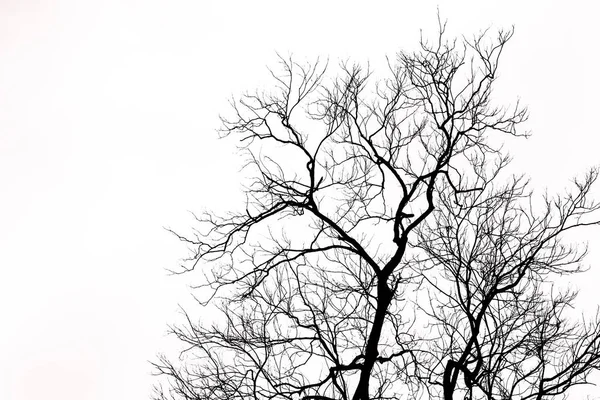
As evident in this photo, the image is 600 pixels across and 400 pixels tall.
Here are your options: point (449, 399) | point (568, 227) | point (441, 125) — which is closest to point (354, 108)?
point (441, 125)

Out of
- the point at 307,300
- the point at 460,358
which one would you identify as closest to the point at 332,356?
the point at 307,300

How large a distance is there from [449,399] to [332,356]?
168cm

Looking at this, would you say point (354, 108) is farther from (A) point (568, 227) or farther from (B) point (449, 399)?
(B) point (449, 399)

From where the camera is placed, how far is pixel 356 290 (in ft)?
41.8

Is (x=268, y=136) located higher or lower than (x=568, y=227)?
higher

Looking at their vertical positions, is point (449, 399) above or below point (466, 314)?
below

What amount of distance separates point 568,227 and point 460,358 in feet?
7.92

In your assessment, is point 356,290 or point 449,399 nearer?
point 449,399

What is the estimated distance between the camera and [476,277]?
487 inches

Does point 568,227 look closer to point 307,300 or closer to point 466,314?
point 466,314

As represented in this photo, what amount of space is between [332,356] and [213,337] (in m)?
1.67

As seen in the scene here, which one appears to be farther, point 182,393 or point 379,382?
point 379,382

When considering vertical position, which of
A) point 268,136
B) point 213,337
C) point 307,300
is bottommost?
point 213,337

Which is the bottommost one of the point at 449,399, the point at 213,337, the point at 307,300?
the point at 449,399
